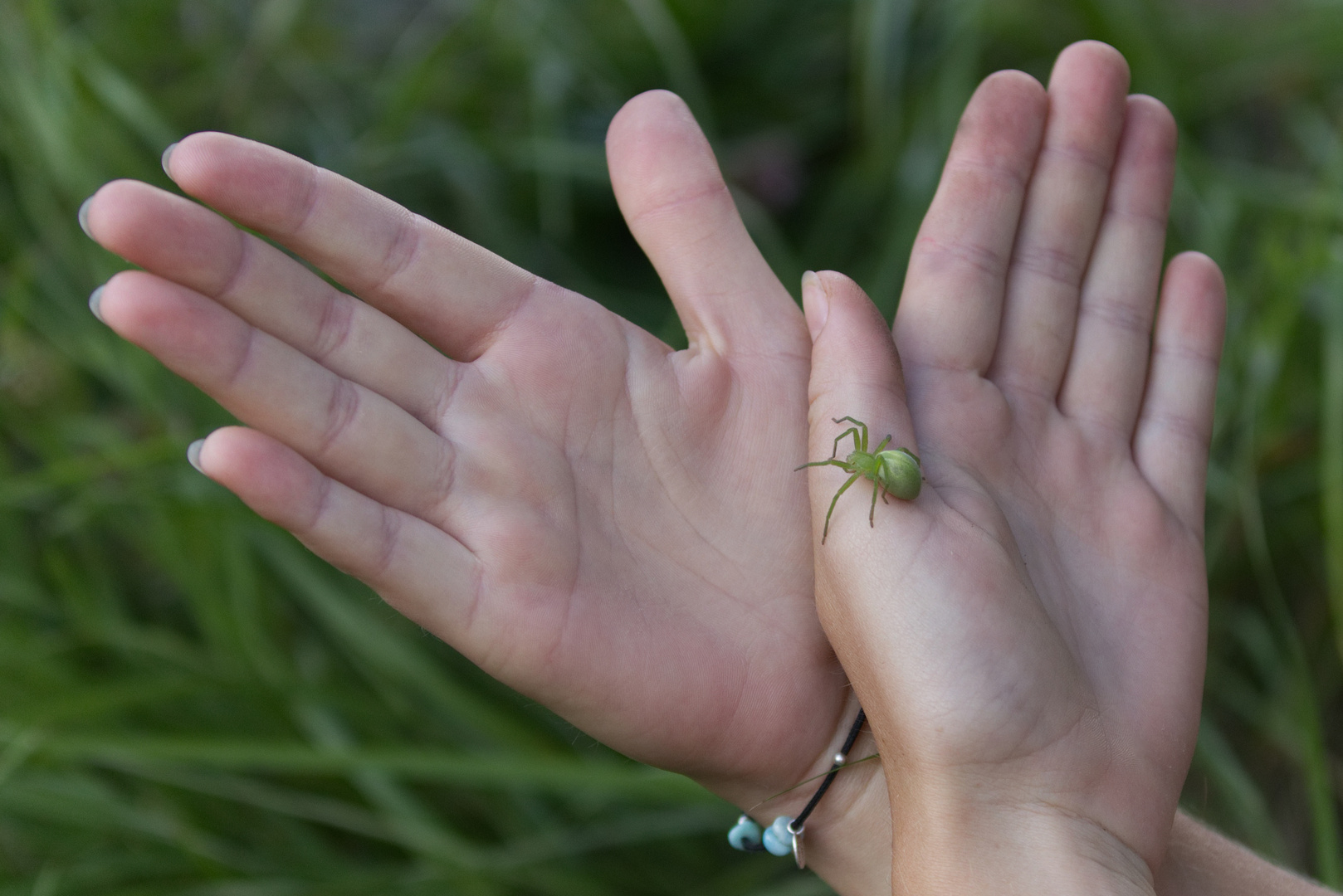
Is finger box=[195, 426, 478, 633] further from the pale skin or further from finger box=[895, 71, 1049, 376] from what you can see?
finger box=[895, 71, 1049, 376]

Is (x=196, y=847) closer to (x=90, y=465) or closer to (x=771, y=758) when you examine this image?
(x=90, y=465)

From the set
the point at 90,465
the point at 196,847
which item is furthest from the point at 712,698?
the point at 90,465

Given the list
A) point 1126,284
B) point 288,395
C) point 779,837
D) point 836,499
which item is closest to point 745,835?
point 779,837

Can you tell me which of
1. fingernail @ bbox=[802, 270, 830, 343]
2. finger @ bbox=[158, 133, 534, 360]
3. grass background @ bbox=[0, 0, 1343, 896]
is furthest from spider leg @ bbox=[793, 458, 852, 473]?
grass background @ bbox=[0, 0, 1343, 896]

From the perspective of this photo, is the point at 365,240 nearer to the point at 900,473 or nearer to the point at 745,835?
the point at 900,473

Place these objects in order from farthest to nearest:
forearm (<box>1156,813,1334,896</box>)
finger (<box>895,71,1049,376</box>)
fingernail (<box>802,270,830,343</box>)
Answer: finger (<box>895,71,1049,376</box>) < fingernail (<box>802,270,830,343</box>) < forearm (<box>1156,813,1334,896</box>)

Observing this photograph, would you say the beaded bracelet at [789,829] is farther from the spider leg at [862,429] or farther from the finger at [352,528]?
the finger at [352,528]
